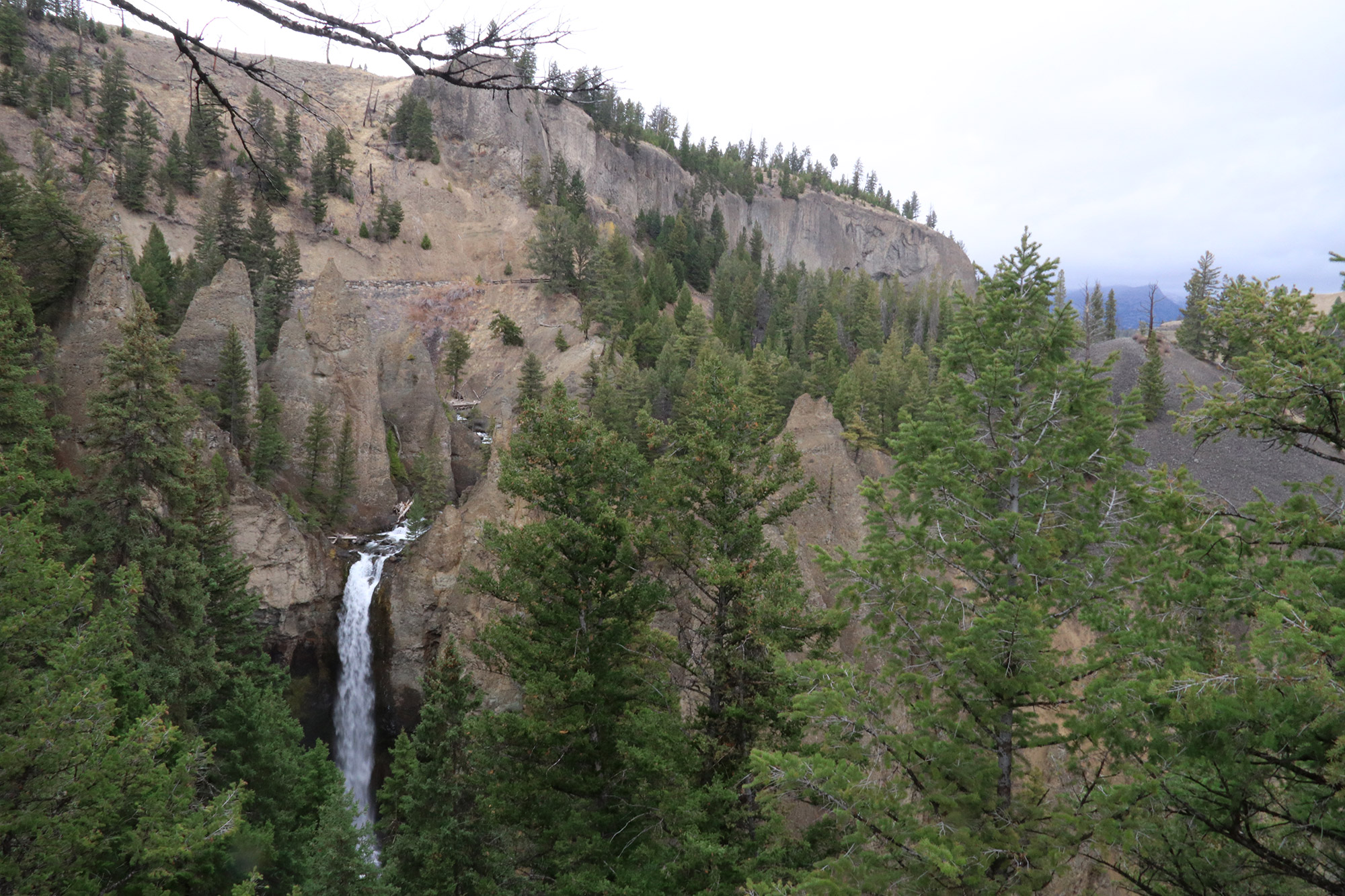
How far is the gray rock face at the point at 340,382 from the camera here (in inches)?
1486

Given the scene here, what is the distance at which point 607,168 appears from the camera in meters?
103

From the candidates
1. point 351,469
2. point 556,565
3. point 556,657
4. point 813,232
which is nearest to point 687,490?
point 556,565

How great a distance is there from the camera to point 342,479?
119ft

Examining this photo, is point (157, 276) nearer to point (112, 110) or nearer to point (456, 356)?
point (456, 356)

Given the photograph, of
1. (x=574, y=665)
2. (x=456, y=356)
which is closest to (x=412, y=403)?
(x=456, y=356)

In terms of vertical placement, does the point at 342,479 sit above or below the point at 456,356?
below

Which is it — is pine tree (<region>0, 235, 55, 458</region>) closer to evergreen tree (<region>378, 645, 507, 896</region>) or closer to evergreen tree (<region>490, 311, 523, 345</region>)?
evergreen tree (<region>378, 645, 507, 896</region>)

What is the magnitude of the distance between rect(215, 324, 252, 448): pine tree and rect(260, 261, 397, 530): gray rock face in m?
3.35

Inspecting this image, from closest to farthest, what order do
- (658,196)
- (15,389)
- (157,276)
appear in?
(15,389) → (157,276) → (658,196)

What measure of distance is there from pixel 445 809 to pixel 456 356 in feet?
139

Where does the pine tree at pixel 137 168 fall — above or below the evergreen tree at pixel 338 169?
below

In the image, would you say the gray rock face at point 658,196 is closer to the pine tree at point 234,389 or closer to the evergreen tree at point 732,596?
the pine tree at point 234,389

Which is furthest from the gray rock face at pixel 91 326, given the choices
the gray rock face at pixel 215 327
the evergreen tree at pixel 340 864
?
the evergreen tree at pixel 340 864

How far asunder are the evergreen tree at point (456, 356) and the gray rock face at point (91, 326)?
2632cm
